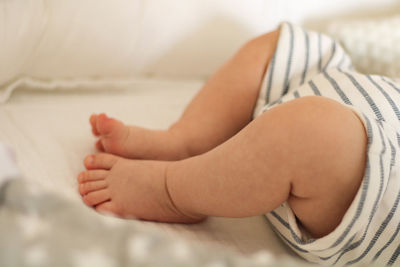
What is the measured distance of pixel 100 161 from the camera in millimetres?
598

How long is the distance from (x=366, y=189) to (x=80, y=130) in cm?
42

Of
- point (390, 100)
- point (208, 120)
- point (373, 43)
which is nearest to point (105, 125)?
point (208, 120)

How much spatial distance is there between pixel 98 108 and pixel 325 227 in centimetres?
42

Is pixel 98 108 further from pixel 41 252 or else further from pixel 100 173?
pixel 41 252

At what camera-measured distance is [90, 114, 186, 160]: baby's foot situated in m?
0.62

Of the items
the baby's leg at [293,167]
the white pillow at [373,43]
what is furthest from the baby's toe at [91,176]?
the white pillow at [373,43]

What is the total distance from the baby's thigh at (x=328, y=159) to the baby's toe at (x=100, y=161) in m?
0.24

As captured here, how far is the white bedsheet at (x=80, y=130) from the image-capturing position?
1.81 feet

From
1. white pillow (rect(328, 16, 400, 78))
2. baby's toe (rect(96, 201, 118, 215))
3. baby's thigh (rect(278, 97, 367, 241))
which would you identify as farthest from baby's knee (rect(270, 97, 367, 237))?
white pillow (rect(328, 16, 400, 78))

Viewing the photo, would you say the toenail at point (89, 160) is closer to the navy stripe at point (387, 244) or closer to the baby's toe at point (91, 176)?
the baby's toe at point (91, 176)

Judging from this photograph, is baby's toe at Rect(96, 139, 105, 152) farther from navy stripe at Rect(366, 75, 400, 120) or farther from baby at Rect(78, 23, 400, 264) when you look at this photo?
navy stripe at Rect(366, 75, 400, 120)

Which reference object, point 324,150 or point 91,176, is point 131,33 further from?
point 324,150

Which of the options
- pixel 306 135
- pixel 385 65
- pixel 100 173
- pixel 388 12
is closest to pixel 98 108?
pixel 100 173

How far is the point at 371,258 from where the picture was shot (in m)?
0.50
